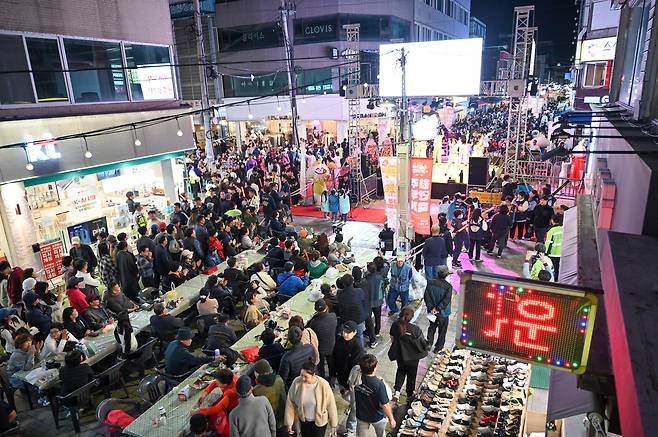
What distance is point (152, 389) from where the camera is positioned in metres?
6.23

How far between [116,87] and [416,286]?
10.2 meters

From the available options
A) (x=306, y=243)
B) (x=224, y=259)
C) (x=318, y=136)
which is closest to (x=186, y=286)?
(x=224, y=259)

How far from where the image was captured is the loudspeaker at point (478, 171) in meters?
18.1

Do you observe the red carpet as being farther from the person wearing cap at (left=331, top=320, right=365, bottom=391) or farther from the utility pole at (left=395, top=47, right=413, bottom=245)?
the person wearing cap at (left=331, top=320, right=365, bottom=391)

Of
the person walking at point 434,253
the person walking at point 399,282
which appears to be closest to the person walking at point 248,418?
the person walking at point 399,282

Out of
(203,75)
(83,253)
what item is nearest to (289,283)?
(83,253)

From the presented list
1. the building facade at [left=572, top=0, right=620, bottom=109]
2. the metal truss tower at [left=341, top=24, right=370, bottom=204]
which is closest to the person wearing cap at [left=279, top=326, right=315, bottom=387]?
the metal truss tower at [left=341, top=24, right=370, bottom=204]

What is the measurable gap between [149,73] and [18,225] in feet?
19.7

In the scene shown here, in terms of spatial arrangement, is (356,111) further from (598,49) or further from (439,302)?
(439,302)

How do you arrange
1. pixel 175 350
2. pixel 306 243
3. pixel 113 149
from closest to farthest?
1. pixel 175 350
2. pixel 306 243
3. pixel 113 149

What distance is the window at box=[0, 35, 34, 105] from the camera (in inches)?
400

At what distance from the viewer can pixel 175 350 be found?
20.6 feet

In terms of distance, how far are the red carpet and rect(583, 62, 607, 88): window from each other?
999cm

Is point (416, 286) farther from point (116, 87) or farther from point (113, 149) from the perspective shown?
point (116, 87)
